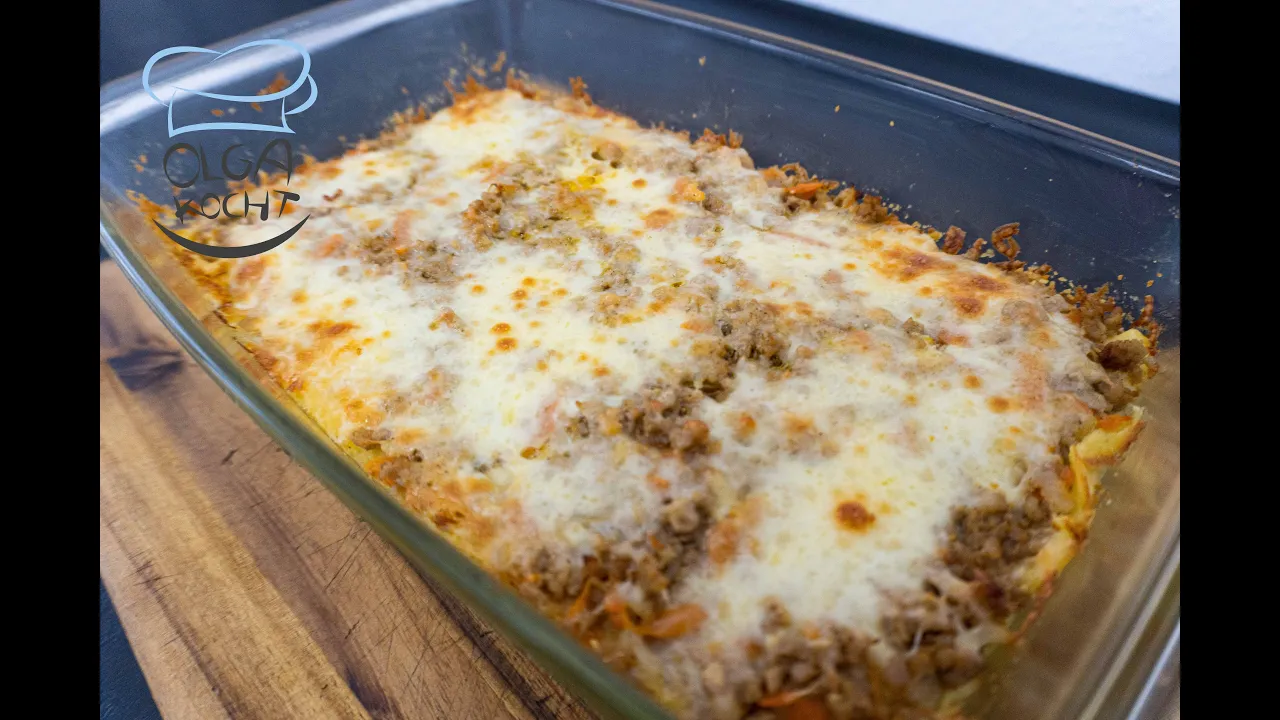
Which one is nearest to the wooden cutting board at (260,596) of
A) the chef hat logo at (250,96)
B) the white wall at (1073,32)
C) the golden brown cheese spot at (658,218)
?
the chef hat logo at (250,96)

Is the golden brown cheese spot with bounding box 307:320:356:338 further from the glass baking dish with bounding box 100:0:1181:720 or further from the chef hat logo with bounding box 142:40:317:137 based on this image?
the chef hat logo with bounding box 142:40:317:137

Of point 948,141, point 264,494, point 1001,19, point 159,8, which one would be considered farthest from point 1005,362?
point 159,8

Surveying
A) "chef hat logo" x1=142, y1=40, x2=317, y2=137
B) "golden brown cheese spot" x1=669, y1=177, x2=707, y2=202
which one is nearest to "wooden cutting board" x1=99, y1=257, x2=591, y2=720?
"chef hat logo" x1=142, y1=40, x2=317, y2=137

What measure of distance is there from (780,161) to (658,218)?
0.39 meters

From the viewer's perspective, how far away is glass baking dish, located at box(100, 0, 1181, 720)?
87cm

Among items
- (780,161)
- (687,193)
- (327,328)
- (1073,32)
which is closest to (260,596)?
(327,328)

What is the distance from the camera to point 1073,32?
1.79 meters

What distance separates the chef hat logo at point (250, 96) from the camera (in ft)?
5.39

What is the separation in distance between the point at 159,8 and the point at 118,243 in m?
1.00

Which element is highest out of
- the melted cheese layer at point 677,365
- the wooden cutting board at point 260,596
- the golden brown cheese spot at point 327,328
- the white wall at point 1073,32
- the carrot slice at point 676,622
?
the white wall at point 1073,32

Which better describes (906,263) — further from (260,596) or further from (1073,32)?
(260,596)

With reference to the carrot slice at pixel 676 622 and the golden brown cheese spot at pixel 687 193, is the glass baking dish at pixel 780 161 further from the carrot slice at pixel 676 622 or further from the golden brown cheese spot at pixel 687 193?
the golden brown cheese spot at pixel 687 193

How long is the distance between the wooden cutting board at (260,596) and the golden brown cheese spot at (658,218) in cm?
82
